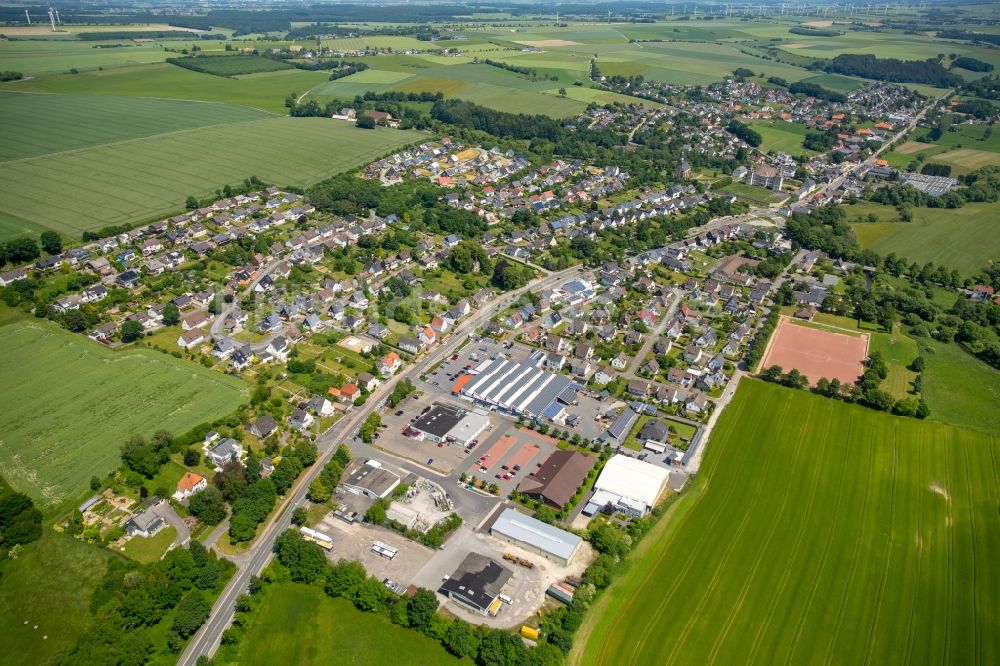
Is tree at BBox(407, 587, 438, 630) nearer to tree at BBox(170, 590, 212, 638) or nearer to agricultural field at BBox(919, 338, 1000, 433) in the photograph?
tree at BBox(170, 590, 212, 638)

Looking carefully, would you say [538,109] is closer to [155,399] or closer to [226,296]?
[226,296]

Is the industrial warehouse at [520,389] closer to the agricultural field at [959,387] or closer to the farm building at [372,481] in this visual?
the farm building at [372,481]

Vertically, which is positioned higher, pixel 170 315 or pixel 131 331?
pixel 170 315

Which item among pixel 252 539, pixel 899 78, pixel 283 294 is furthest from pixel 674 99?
pixel 252 539

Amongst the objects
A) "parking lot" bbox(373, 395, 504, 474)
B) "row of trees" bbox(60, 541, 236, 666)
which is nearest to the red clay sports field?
"parking lot" bbox(373, 395, 504, 474)

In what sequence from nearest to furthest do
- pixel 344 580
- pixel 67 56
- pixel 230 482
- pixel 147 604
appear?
pixel 147 604
pixel 344 580
pixel 230 482
pixel 67 56

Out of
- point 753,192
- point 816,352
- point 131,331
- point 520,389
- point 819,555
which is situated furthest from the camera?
point 753,192

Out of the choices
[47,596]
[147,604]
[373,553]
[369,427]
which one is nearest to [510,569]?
[373,553]

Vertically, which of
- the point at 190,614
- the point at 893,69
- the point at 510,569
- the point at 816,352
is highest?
the point at 893,69

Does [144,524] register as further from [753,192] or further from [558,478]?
[753,192]
